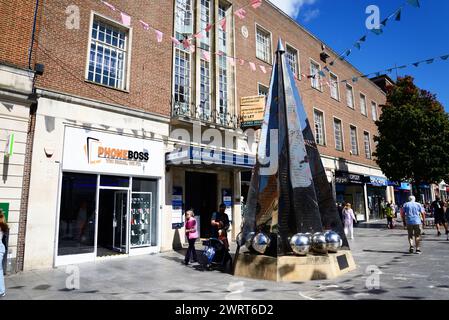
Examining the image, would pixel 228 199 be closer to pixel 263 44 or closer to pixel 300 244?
pixel 300 244

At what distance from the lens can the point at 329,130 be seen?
22719mm

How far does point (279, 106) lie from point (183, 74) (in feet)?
22.0

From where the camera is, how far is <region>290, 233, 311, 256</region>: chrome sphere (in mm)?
6926

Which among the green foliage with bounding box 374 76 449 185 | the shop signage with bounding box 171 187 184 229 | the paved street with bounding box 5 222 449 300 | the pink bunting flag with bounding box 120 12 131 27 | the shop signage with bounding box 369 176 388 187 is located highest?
the pink bunting flag with bounding box 120 12 131 27

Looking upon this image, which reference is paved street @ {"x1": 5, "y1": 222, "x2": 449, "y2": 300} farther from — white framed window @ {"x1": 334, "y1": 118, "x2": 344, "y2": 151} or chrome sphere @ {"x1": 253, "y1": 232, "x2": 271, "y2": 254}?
white framed window @ {"x1": 334, "y1": 118, "x2": 344, "y2": 151}

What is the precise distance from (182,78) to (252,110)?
3683 millimetres

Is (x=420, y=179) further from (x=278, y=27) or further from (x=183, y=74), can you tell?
(x=183, y=74)

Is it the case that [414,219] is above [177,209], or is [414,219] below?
below

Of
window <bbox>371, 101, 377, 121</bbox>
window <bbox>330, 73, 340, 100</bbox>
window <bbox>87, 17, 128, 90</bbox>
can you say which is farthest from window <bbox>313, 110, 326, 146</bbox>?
window <bbox>87, 17, 128, 90</bbox>

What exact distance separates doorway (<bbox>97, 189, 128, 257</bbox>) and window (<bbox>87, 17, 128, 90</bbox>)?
151 inches

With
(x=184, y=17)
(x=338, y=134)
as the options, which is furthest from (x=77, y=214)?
(x=338, y=134)

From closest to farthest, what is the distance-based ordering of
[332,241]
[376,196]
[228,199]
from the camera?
[332,241], [228,199], [376,196]

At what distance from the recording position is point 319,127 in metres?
22.1
